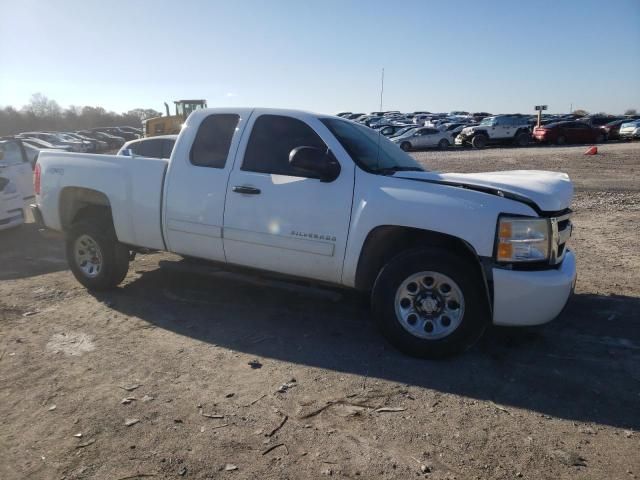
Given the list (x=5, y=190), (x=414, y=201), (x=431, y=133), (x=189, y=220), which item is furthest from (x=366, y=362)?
(x=431, y=133)

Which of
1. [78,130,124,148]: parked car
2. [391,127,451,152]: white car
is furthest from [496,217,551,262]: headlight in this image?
[78,130,124,148]: parked car

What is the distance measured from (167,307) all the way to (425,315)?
271cm

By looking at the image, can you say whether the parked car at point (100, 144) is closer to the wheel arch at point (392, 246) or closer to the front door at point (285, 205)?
the front door at point (285, 205)

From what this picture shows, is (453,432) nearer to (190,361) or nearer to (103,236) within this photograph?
(190,361)

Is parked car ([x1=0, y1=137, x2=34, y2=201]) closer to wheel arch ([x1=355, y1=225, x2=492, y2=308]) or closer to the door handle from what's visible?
the door handle

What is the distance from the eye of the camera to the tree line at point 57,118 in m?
65.6

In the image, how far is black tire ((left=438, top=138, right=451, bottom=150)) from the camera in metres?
32.6

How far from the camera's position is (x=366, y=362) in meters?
3.95

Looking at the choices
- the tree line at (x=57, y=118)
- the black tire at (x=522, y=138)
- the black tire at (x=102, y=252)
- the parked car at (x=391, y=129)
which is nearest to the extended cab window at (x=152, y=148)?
the black tire at (x=102, y=252)

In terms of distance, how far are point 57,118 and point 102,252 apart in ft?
257

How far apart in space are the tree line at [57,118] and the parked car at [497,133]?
44.7 meters

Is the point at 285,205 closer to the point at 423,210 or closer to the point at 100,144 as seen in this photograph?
the point at 423,210

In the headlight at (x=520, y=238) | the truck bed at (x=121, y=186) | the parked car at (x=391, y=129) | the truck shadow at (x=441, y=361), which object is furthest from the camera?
the parked car at (x=391, y=129)

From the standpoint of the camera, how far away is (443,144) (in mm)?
32781
